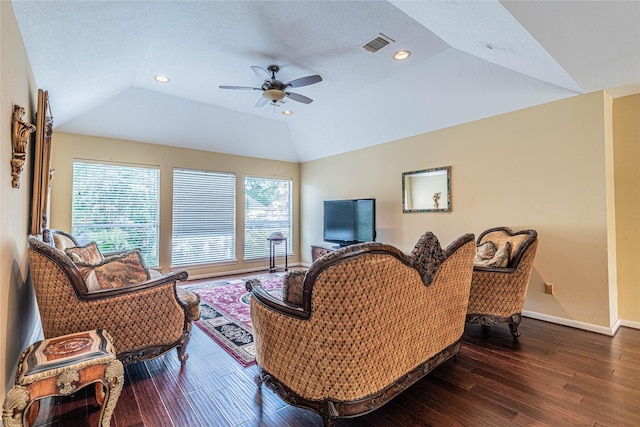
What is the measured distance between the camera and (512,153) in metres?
3.80

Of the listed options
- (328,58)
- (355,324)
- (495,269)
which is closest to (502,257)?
(495,269)

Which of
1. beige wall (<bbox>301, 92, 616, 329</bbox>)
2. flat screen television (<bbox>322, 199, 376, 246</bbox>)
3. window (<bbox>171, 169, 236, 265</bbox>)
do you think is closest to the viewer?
beige wall (<bbox>301, 92, 616, 329</bbox>)

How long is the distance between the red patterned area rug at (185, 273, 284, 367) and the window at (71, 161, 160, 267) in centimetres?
130

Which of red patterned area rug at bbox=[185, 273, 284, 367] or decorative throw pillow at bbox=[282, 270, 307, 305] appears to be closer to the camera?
decorative throw pillow at bbox=[282, 270, 307, 305]

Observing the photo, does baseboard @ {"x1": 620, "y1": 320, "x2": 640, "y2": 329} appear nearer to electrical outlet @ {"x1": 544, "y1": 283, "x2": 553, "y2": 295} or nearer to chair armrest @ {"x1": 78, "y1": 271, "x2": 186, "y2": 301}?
electrical outlet @ {"x1": 544, "y1": 283, "x2": 553, "y2": 295}

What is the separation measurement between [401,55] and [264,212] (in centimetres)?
448

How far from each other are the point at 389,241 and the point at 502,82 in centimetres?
292

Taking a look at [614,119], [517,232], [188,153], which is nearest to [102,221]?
[188,153]

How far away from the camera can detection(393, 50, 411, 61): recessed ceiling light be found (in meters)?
3.26

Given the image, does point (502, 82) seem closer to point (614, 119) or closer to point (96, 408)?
point (614, 119)

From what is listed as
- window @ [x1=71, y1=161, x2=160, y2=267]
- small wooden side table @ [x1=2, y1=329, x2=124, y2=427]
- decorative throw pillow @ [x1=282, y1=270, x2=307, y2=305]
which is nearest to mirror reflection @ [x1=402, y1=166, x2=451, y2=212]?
decorative throw pillow @ [x1=282, y1=270, x2=307, y2=305]

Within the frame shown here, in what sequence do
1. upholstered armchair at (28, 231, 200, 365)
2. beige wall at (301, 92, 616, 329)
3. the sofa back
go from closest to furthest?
the sofa back → upholstered armchair at (28, 231, 200, 365) → beige wall at (301, 92, 616, 329)

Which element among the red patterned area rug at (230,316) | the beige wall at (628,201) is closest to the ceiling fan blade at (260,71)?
the red patterned area rug at (230,316)

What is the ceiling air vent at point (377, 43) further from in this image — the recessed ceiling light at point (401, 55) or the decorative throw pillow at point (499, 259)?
the decorative throw pillow at point (499, 259)
